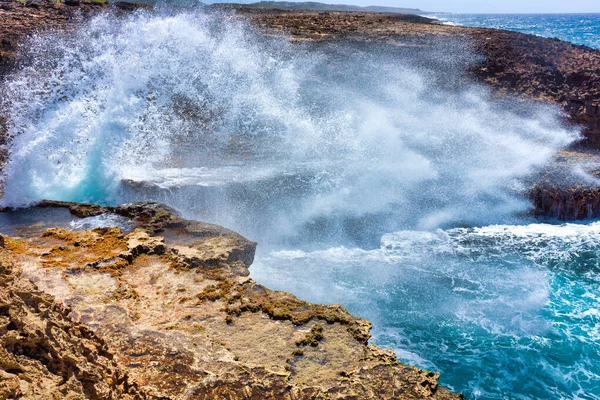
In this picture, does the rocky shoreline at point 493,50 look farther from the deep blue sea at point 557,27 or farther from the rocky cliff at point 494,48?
the deep blue sea at point 557,27

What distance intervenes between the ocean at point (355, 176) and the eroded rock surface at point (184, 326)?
2.22 m

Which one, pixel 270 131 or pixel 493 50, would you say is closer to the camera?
pixel 270 131

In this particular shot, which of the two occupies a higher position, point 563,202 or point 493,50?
point 493,50

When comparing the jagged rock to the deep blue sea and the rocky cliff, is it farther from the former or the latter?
the deep blue sea

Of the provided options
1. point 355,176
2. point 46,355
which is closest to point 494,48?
point 355,176

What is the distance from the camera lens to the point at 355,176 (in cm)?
1142

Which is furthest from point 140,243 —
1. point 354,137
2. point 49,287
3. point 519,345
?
point 354,137

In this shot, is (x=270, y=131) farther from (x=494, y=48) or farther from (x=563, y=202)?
(x=494, y=48)

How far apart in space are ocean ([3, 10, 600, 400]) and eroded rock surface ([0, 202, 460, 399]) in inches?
87.5

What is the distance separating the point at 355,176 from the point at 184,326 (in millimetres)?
7144

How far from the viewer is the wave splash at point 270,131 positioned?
1027 centimetres

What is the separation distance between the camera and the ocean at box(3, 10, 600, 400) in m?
7.65

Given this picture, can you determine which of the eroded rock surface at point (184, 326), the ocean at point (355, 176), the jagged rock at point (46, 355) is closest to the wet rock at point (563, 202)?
the ocean at point (355, 176)

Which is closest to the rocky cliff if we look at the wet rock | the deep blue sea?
the wet rock
